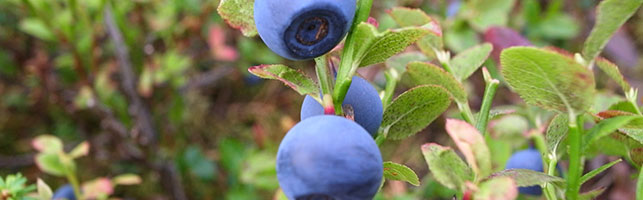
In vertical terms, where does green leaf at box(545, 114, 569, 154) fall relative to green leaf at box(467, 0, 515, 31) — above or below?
below

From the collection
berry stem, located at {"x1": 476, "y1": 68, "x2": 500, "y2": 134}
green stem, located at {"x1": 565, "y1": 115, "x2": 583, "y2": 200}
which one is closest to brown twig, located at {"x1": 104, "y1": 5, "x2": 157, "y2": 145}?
berry stem, located at {"x1": 476, "y1": 68, "x2": 500, "y2": 134}

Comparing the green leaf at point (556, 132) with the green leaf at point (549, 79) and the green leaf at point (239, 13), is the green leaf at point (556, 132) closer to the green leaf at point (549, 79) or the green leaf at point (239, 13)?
the green leaf at point (549, 79)

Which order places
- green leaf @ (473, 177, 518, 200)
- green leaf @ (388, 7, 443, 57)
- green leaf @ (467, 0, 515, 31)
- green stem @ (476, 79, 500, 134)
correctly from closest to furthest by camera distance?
green leaf @ (473, 177, 518, 200), green stem @ (476, 79, 500, 134), green leaf @ (388, 7, 443, 57), green leaf @ (467, 0, 515, 31)

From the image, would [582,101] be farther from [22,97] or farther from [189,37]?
[22,97]

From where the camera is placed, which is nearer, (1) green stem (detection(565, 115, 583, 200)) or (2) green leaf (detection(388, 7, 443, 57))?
(1) green stem (detection(565, 115, 583, 200))

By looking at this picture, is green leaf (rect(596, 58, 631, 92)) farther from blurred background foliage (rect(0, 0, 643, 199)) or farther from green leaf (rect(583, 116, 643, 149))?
blurred background foliage (rect(0, 0, 643, 199))

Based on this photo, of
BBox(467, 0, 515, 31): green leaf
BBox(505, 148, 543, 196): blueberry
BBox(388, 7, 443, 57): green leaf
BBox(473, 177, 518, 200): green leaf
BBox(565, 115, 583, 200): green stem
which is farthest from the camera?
BBox(467, 0, 515, 31): green leaf
